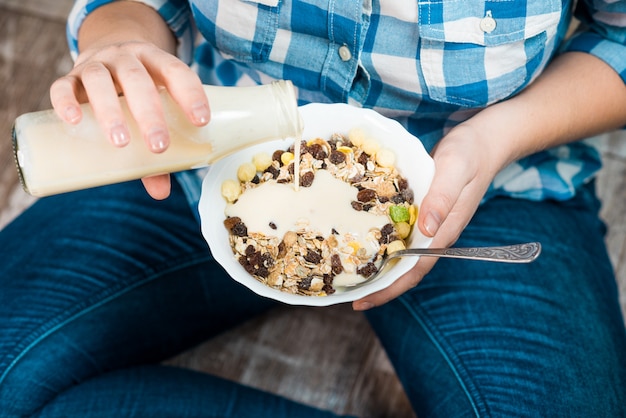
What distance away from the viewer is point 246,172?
2.32 ft

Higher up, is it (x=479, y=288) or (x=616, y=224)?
(x=479, y=288)

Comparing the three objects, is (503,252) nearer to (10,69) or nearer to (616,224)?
(616,224)

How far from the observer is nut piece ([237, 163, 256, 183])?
71 centimetres

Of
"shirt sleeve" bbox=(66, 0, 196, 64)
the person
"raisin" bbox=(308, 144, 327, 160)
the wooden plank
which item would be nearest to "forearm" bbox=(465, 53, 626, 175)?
the person

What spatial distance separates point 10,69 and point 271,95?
3.60 feet

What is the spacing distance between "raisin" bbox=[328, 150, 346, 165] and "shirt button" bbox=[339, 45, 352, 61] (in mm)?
115

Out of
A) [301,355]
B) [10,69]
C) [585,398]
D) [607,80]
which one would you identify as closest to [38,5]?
[10,69]

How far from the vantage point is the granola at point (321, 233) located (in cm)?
66

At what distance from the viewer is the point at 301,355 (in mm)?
1146

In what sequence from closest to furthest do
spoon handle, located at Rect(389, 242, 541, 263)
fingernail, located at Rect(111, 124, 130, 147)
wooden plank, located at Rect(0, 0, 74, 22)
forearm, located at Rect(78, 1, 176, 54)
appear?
fingernail, located at Rect(111, 124, 130, 147)
spoon handle, located at Rect(389, 242, 541, 263)
forearm, located at Rect(78, 1, 176, 54)
wooden plank, located at Rect(0, 0, 74, 22)

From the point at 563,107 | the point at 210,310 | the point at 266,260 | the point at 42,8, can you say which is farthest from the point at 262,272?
the point at 42,8

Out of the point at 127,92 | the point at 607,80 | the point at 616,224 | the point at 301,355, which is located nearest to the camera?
the point at 127,92

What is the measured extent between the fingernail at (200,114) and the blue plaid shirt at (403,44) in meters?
0.23

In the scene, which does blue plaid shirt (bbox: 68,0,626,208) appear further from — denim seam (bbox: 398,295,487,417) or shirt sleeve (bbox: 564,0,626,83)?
denim seam (bbox: 398,295,487,417)
